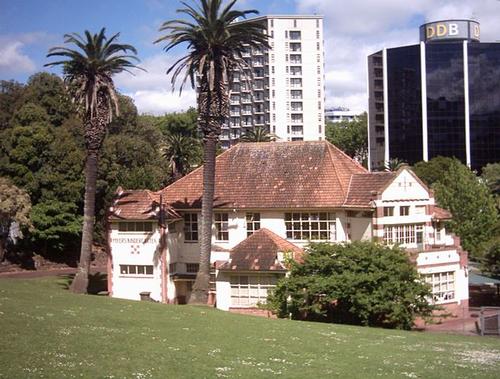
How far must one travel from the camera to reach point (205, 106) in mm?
37094

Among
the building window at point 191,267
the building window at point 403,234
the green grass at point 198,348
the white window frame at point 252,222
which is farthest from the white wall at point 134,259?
the green grass at point 198,348

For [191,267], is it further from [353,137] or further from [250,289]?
[353,137]

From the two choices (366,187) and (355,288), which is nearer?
(355,288)

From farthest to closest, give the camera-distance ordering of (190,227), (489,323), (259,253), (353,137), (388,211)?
1. (353,137)
2. (190,227)
3. (388,211)
4. (259,253)
5. (489,323)

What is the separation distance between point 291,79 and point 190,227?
8762cm

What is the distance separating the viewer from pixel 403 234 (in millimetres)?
40844

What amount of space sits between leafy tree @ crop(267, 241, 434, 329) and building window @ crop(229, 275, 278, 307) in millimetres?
2604

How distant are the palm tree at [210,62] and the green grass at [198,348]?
962cm

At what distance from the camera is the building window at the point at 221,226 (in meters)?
43.3

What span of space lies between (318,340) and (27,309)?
953cm

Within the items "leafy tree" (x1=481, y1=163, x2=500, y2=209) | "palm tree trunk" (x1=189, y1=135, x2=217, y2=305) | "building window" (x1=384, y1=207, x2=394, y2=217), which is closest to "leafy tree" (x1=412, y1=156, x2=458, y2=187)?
"leafy tree" (x1=481, y1=163, x2=500, y2=209)

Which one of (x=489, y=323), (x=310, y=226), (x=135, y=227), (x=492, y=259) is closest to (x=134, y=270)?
(x=135, y=227)

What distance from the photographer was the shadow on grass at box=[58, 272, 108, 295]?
44859 mm

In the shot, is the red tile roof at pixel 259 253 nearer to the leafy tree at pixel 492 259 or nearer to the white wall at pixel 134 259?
the white wall at pixel 134 259
